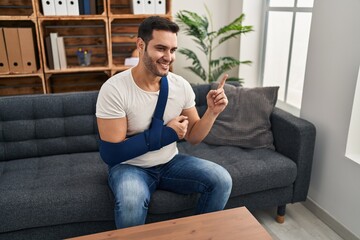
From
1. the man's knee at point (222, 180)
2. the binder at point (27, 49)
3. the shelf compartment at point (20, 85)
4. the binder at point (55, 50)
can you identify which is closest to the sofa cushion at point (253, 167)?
the man's knee at point (222, 180)

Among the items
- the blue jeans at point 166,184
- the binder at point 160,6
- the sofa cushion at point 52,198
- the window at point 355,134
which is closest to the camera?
the blue jeans at point 166,184

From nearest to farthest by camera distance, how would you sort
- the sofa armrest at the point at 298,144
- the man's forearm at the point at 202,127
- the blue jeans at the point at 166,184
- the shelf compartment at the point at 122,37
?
the blue jeans at the point at 166,184 < the man's forearm at the point at 202,127 < the sofa armrest at the point at 298,144 < the shelf compartment at the point at 122,37

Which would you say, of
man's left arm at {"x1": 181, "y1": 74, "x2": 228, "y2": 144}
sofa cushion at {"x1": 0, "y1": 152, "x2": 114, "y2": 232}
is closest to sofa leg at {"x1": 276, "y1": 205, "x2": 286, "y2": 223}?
man's left arm at {"x1": 181, "y1": 74, "x2": 228, "y2": 144}

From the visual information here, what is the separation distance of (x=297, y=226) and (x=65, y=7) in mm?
2341

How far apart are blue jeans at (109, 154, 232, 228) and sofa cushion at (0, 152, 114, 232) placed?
0.13 m

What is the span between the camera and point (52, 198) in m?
1.56

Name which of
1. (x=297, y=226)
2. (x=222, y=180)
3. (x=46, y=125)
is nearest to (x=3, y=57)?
(x=46, y=125)

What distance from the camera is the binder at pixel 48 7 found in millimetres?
2582

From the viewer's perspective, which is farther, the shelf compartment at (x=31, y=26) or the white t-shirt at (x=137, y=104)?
the shelf compartment at (x=31, y=26)

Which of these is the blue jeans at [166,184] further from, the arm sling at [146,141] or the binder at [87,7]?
the binder at [87,7]

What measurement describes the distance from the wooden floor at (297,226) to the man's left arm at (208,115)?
30.2 inches

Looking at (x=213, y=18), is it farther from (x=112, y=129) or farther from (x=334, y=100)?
(x=112, y=129)

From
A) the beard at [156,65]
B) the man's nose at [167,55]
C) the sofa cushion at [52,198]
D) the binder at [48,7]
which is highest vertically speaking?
the binder at [48,7]

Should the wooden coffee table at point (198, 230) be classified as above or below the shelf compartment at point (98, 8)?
below
